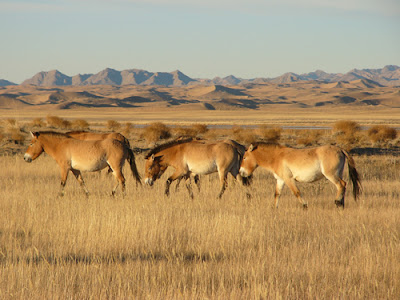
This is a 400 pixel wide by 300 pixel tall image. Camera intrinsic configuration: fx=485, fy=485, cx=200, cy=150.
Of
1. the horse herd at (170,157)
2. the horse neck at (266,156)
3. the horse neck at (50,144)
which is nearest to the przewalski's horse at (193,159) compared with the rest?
the horse herd at (170,157)

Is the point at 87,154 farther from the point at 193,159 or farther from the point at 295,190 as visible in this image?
the point at 295,190

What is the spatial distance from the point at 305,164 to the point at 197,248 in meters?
3.85

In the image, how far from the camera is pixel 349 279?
5543 millimetres

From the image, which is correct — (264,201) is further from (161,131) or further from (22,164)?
(161,131)

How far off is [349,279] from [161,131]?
32585 mm

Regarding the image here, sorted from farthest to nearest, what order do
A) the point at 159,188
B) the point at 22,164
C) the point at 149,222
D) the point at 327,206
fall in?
the point at 22,164, the point at 159,188, the point at 327,206, the point at 149,222

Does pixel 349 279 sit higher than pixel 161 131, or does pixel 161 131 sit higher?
pixel 349 279

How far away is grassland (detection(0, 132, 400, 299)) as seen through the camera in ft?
17.3

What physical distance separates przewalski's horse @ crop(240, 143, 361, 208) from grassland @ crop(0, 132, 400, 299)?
57 centimetres

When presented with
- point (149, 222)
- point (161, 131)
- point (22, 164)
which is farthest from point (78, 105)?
point (149, 222)

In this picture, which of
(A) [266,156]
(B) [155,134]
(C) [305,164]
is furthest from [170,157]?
(B) [155,134]

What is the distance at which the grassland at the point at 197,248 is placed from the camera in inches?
207

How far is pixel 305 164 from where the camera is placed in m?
9.94

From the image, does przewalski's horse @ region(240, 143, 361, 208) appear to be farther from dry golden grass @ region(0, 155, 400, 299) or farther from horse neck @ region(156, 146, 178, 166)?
horse neck @ region(156, 146, 178, 166)
